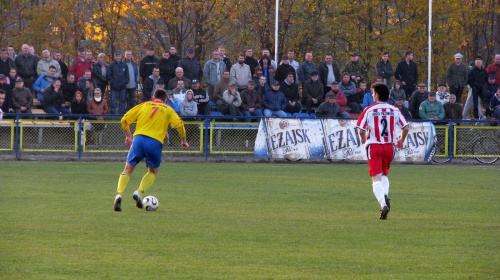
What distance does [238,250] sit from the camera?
8406mm

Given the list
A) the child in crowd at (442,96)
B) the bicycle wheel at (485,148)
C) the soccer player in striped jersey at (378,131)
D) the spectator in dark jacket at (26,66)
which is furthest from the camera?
the child in crowd at (442,96)

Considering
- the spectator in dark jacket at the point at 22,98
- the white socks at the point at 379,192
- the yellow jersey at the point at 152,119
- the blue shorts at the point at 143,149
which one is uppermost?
the spectator in dark jacket at the point at 22,98

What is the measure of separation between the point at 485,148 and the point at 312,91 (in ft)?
17.7

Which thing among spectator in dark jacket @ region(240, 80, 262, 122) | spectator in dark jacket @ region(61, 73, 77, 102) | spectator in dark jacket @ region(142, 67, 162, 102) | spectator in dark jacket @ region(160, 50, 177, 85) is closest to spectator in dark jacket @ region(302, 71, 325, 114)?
spectator in dark jacket @ region(240, 80, 262, 122)

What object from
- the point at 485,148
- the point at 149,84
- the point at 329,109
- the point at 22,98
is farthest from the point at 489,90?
the point at 22,98

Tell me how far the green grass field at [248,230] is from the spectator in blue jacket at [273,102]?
6855 millimetres

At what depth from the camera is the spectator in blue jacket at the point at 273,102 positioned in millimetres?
24797

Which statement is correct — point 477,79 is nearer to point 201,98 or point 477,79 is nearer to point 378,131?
point 201,98

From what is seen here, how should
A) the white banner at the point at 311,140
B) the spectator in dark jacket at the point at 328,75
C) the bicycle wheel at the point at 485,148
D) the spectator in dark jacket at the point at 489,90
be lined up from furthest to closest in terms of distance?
1. the spectator in dark jacket at the point at 489,90
2. the spectator in dark jacket at the point at 328,75
3. the bicycle wheel at the point at 485,148
4. the white banner at the point at 311,140

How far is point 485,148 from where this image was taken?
24219mm

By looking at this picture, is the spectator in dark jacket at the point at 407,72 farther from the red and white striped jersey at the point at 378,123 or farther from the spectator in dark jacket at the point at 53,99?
the red and white striped jersey at the point at 378,123

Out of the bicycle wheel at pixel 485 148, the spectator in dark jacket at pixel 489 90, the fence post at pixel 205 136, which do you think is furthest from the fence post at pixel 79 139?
the spectator in dark jacket at pixel 489 90

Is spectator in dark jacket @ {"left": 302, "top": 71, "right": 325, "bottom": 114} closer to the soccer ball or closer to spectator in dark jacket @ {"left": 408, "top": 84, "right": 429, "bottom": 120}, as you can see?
spectator in dark jacket @ {"left": 408, "top": 84, "right": 429, "bottom": 120}

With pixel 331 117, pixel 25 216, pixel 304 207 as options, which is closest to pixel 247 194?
pixel 304 207
